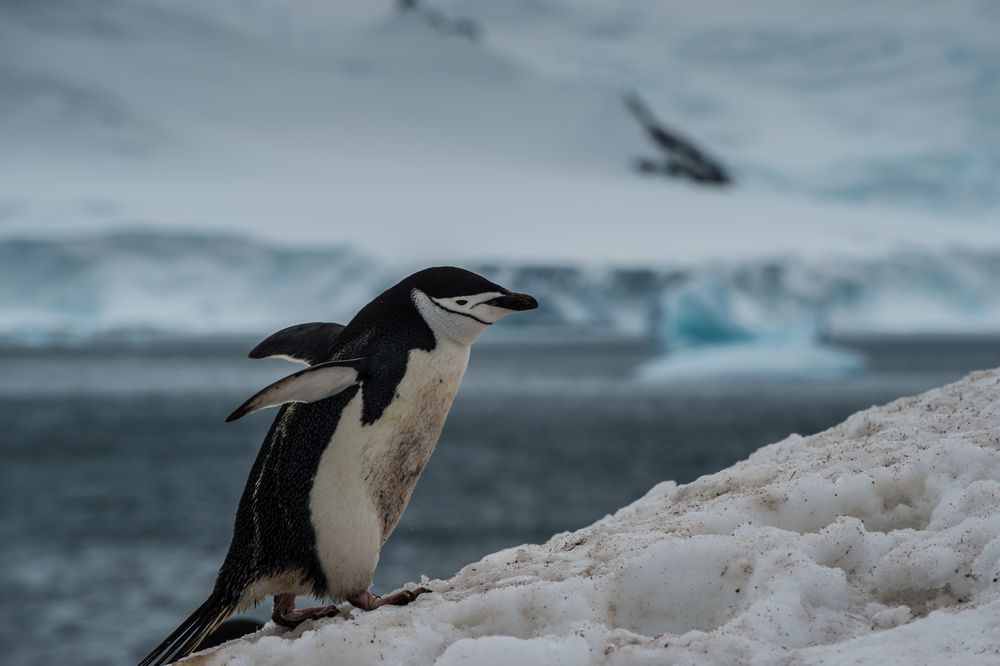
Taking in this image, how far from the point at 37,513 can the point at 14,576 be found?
7003 mm

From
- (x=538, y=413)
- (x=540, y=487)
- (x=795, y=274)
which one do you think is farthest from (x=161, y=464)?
(x=795, y=274)

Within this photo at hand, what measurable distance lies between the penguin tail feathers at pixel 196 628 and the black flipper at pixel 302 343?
84cm

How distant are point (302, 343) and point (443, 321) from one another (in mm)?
617

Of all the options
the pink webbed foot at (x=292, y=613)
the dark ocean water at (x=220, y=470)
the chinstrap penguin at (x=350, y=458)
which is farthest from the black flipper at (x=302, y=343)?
the dark ocean water at (x=220, y=470)

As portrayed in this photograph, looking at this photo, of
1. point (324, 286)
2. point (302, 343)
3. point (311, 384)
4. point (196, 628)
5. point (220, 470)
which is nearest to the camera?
point (311, 384)

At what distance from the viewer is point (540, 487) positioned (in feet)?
101

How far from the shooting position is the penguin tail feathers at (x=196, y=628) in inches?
124

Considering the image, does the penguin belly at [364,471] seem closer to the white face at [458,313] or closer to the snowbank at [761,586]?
the white face at [458,313]

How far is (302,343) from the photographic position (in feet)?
12.1

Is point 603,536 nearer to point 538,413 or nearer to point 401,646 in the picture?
point 401,646

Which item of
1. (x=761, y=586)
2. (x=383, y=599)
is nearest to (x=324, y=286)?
(x=383, y=599)

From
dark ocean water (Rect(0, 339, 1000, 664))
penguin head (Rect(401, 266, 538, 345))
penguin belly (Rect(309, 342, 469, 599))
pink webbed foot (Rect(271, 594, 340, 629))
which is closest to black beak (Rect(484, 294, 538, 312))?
penguin head (Rect(401, 266, 538, 345))

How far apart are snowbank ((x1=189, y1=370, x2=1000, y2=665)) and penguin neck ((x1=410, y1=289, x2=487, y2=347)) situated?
75cm

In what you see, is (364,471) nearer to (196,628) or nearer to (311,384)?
(311,384)
